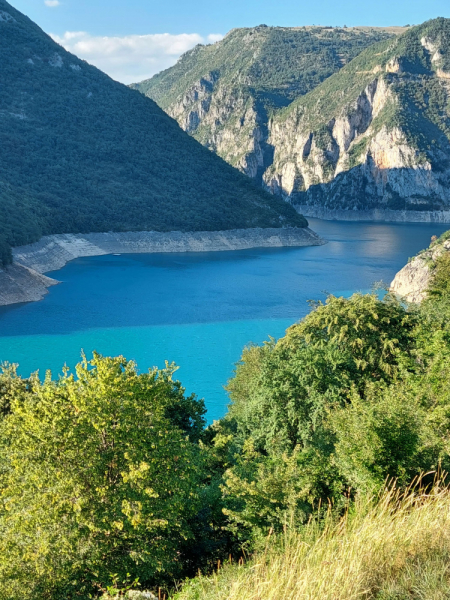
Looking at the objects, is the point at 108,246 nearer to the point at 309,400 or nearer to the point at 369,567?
the point at 309,400

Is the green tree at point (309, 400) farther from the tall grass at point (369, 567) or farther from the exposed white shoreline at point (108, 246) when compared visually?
the exposed white shoreline at point (108, 246)

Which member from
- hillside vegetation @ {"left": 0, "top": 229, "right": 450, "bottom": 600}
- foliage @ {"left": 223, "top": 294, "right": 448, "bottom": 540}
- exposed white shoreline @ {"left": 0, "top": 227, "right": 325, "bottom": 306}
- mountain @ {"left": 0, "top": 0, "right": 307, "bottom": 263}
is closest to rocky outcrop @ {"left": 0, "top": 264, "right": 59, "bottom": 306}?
exposed white shoreline @ {"left": 0, "top": 227, "right": 325, "bottom": 306}

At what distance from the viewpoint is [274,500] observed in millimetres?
10352

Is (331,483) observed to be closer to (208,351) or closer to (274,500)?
(274,500)

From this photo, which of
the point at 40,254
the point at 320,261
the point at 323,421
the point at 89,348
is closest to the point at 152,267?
the point at 40,254

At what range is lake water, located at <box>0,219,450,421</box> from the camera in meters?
47.5

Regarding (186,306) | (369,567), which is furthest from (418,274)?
(369,567)

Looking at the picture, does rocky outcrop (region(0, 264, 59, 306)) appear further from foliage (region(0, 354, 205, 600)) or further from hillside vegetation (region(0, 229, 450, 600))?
foliage (region(0, 354, 205, 600))

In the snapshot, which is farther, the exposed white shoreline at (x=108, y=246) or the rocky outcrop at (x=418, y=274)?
the exposed white shoreline at (x=108, y=246)

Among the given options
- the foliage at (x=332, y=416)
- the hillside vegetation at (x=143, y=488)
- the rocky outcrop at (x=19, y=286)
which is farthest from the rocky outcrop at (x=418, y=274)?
the hillside vegetation at (x=143, y=488)

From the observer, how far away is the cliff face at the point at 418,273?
59.0m

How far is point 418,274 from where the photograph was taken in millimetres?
62000

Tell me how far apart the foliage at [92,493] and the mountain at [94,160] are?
300 ft

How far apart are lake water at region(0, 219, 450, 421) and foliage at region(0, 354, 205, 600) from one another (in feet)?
76.5
